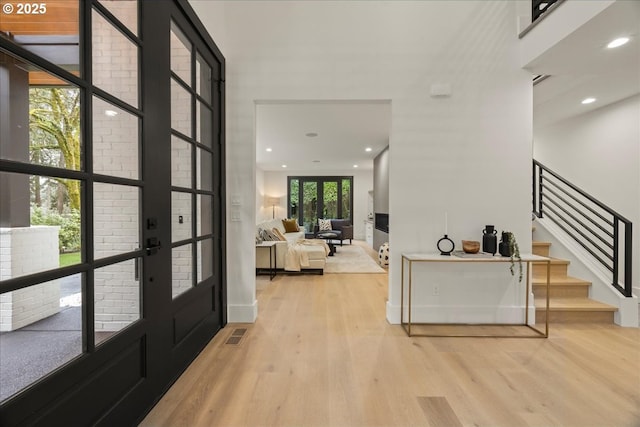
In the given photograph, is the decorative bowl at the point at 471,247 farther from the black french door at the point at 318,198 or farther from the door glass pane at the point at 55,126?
the black french door at the point at 318,198

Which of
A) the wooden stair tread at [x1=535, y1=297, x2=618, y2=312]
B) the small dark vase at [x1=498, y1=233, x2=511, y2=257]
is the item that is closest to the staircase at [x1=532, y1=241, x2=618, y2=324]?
the wooden stair tread at [x1=535, y1=297, x2=618, y2=312]

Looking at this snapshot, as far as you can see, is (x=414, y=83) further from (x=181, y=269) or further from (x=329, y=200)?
(x=329, y=200)

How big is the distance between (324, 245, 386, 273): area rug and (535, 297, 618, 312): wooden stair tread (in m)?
2.51

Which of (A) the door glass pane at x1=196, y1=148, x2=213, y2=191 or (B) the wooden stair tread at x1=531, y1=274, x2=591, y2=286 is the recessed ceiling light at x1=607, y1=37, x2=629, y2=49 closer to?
(B) the wooden stair tread at x1=531, y1=274, x2=591, y2=286

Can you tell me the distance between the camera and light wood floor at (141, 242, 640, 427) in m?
1.54

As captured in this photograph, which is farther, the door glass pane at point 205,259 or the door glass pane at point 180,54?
the door glass pane at point 205,259

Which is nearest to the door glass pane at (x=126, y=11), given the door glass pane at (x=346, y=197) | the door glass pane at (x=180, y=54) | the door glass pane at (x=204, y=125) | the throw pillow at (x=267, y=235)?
the door glass pane at (x=180, y=54)

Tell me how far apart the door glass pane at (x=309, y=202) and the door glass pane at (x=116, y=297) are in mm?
8866

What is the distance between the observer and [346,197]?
34.3ft

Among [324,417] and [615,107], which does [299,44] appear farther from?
[615,107]

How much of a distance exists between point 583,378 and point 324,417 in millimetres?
1806

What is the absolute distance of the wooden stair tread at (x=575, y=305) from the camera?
2.79 meters

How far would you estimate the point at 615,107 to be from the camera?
3574 millimetres

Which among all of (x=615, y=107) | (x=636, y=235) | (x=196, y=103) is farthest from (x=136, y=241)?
(x=615, y=107)
